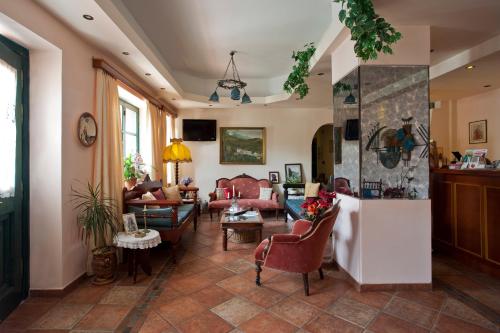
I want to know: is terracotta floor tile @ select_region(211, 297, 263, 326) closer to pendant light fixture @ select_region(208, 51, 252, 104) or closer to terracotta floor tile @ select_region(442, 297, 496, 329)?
terracotta floor tile @ select_region(442, 297, 496, 329)

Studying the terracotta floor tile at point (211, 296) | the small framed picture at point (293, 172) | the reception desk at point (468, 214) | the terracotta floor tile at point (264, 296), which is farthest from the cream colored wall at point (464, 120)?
the terracotta floor tile at point (211, 296)

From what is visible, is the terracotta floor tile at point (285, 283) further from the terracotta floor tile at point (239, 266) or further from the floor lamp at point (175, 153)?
the floor lamp at point (175, 153)

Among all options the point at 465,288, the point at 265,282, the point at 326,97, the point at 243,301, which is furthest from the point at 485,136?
the point at 243,301

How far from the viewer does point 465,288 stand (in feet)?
9.06

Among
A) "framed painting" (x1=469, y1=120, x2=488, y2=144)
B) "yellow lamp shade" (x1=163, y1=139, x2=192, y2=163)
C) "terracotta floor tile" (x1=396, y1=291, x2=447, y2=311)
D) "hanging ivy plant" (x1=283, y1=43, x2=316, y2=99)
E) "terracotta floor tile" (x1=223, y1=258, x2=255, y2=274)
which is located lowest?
"terracotta floor tile" (x1=396, y1=291, x2=447, y2=311)

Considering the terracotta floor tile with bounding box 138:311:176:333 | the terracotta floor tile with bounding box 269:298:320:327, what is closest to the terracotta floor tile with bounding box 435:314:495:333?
the terracotta floor tile with bounding box 269:298:320:327

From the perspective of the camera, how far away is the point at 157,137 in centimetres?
533

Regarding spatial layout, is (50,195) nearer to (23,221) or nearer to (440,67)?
(23,221)

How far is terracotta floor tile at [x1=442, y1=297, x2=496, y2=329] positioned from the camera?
85.7 inches

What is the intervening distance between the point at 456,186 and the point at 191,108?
572 cm

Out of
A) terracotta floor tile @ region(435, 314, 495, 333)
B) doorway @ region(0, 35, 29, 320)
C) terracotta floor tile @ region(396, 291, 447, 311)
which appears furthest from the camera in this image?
terracotta floor tile @ region(396, 291, 447, 311)

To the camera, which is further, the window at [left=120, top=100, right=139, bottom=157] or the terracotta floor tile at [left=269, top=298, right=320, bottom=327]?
the window at [left=120, top=100, right=139, bottom=157]

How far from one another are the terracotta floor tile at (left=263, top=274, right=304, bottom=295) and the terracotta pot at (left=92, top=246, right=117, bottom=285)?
177 cm

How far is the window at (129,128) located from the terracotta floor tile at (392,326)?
173 inches
